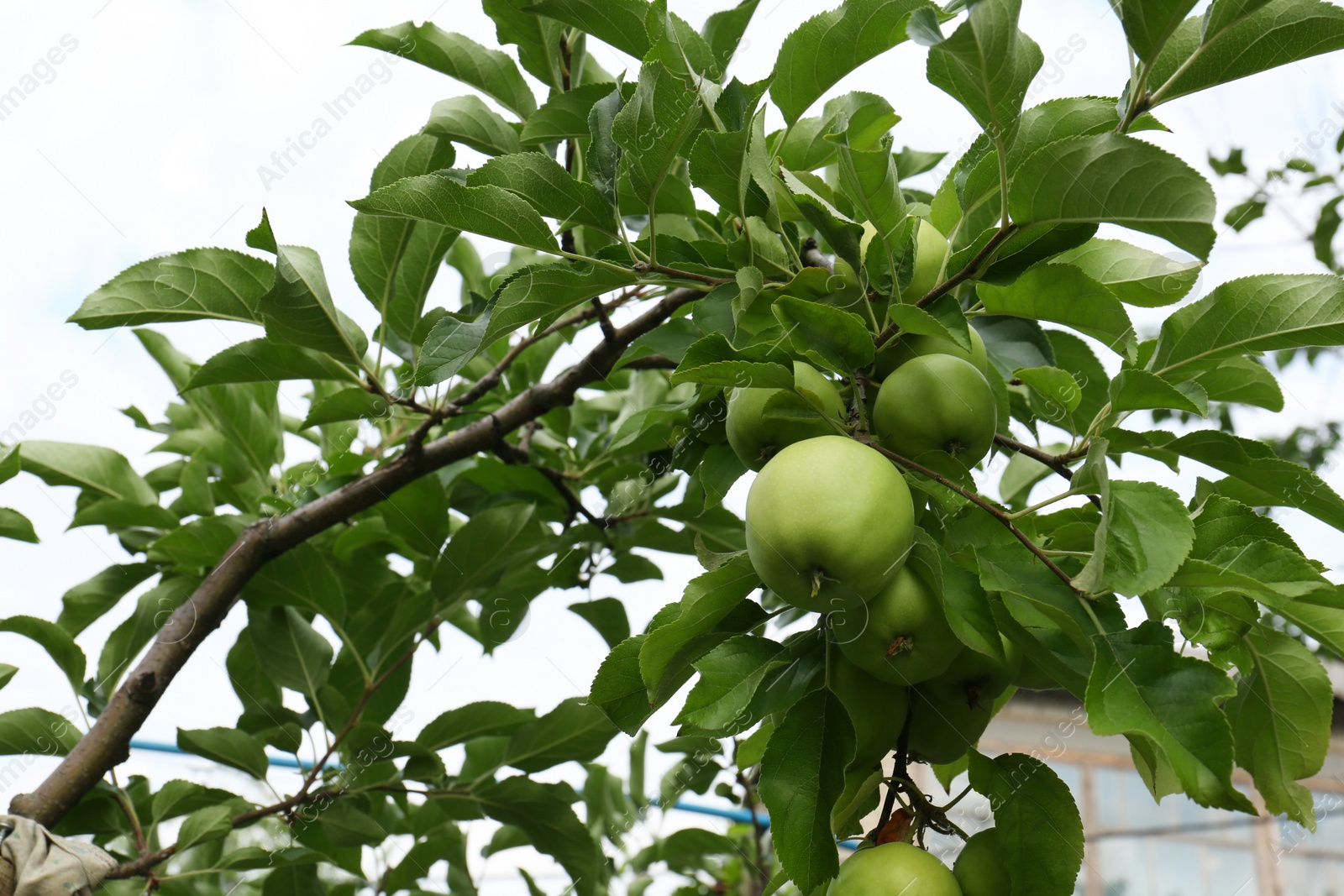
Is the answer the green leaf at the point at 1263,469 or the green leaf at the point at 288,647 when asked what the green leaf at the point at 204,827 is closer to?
the green leaf at the point at 288,647

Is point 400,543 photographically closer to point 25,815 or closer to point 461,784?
point 461,784

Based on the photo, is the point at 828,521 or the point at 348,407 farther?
the point at 348,407

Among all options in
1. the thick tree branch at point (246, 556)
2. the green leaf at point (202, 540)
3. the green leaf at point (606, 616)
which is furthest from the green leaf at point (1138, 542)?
the green leaf at point (202, 540)

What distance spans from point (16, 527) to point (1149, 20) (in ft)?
4.90

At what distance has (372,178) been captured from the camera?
3.88 ft

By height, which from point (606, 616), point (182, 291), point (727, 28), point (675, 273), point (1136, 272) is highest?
point (182, 291)

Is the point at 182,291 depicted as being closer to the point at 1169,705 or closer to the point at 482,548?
the point at 482,548

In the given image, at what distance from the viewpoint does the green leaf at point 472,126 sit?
1.12 meters

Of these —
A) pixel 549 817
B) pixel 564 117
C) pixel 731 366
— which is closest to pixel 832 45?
pixel 564 117

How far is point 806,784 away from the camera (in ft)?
2.31

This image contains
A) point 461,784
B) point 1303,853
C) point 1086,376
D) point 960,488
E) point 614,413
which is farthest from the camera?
point 1303,853

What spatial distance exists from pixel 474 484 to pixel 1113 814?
515cm

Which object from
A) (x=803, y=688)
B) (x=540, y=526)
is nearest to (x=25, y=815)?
(x=540, y=526)

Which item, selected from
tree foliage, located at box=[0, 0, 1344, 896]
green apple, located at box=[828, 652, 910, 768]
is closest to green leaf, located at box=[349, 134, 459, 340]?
tree foliage, located at box=[0, 0, 1344, 896]
